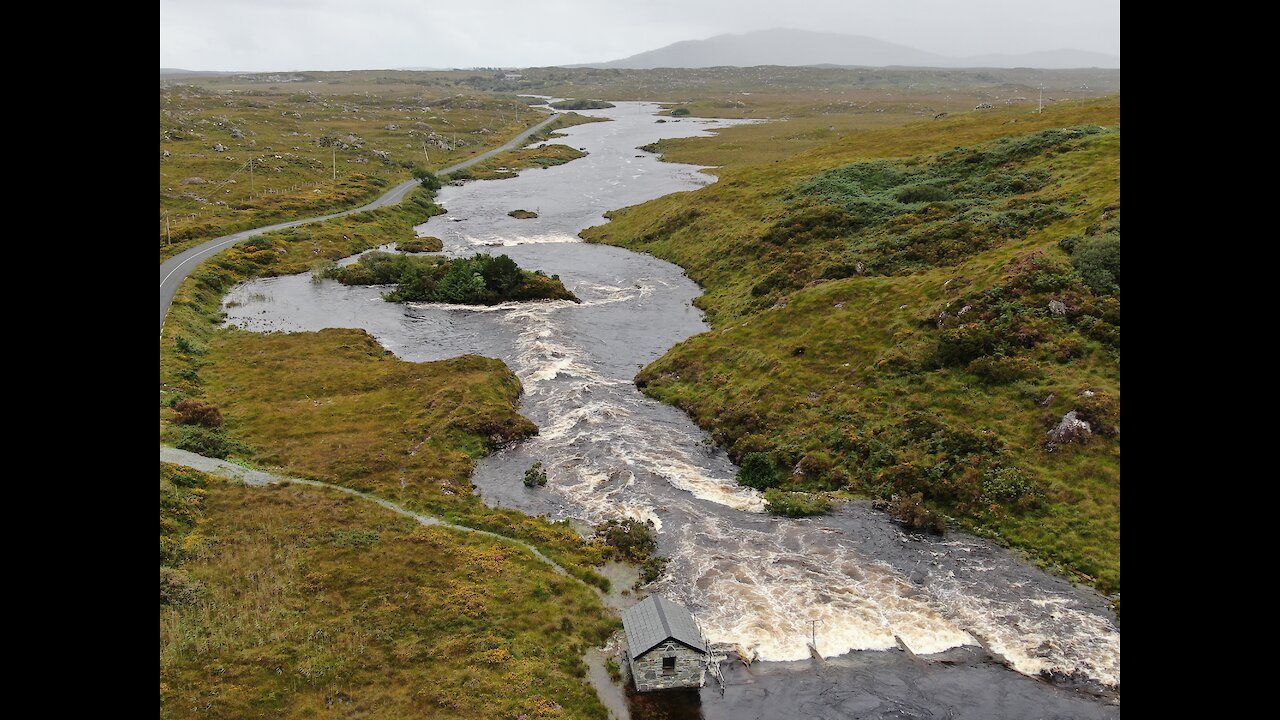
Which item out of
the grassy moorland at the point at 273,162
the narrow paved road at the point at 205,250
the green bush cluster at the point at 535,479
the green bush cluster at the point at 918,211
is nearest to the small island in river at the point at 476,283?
the narrow paved road at the point at 205,250

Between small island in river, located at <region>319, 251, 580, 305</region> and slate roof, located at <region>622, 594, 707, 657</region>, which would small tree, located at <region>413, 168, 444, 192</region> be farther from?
slate roof, located at <region>622, 594, 707, 657</region>

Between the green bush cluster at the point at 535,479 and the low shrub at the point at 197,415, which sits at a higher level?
the low shrub at the point at 197,415

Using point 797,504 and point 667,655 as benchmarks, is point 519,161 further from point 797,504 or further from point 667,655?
point 667,655

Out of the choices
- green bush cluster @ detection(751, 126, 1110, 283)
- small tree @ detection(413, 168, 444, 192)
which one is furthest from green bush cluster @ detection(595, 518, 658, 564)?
small tree @ detection(413, 168, 444, 192)

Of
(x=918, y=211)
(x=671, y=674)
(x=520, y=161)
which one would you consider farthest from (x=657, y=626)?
(x=520, y=161)

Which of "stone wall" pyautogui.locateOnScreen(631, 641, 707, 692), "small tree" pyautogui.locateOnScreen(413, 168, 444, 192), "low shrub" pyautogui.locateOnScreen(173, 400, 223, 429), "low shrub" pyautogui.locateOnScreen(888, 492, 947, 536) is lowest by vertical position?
"stone wall" pyautogui.locateOnScreen(631, 641, 707, 692)

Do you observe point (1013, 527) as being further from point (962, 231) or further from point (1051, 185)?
point (1051, 185)

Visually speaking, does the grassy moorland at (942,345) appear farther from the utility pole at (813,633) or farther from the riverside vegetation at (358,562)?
the riverside vegetation at (358,562)
